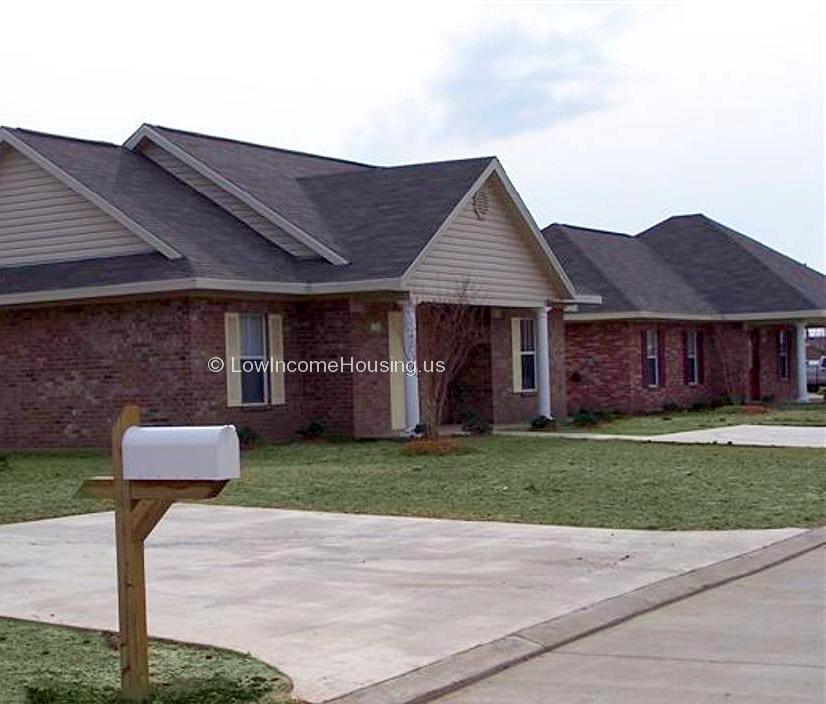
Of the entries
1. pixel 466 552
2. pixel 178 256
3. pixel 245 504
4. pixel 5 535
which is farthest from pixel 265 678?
pixel 178 256

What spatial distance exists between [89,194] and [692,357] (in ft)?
65.3

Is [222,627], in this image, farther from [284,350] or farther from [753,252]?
[753,252]

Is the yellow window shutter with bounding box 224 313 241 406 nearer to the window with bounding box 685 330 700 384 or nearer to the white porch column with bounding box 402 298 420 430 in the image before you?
Answer: the white porch column with bounding box 402 298 420 430

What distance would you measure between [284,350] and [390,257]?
257 centimetres

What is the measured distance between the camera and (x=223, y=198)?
85.4 ft

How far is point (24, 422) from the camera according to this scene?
24.4m

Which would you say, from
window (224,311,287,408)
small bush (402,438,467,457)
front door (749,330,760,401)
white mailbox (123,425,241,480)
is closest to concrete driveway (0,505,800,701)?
white mailbox (123,425,241,480)

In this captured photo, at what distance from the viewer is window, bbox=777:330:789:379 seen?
4172 centimetres

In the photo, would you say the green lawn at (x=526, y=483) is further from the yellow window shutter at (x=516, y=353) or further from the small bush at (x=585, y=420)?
the yellow window shutter at (x=516, y=353)

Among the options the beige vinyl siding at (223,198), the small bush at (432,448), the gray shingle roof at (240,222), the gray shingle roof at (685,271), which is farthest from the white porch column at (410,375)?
the gray shingle roof at (685,271)

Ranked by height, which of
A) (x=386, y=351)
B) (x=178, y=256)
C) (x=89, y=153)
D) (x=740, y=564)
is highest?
(x=89, y=153)

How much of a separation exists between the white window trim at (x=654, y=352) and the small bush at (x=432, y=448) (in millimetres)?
15067

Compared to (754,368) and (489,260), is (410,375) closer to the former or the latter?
(489,260)

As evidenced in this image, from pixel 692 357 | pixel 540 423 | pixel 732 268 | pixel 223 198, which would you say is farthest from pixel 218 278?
pixel 732 268
